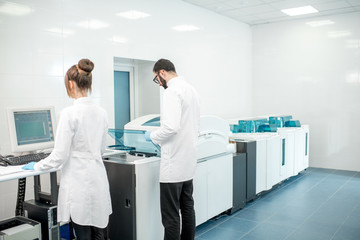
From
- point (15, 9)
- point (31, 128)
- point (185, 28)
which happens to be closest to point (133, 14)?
point (185, 28)

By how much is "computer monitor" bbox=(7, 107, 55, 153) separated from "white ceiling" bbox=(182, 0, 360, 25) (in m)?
3.15

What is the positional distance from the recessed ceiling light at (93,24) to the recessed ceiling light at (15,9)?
570mm

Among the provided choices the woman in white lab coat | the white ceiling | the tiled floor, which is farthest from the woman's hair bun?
the white ceiling

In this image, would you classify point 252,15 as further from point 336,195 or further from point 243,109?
point 336,195

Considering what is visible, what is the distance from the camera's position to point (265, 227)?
10.7ft

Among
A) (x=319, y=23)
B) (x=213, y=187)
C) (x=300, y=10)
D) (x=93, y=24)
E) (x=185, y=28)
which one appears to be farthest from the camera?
(x=319, y=23)

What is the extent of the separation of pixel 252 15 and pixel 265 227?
396 cm

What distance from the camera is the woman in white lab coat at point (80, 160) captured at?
6.27 feet

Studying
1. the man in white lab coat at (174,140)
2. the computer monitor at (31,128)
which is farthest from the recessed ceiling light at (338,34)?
the computer monitor at (31,128)

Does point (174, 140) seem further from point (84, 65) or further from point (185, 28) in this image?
point (185, 28)

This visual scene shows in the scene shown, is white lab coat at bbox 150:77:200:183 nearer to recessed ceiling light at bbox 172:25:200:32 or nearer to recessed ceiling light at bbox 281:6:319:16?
recessed ceiling light at bbox 172:25:200:32

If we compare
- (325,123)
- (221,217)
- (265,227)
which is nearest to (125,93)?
(221,217)

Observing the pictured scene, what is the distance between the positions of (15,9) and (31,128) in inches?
48.6

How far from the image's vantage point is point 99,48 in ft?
12.3
